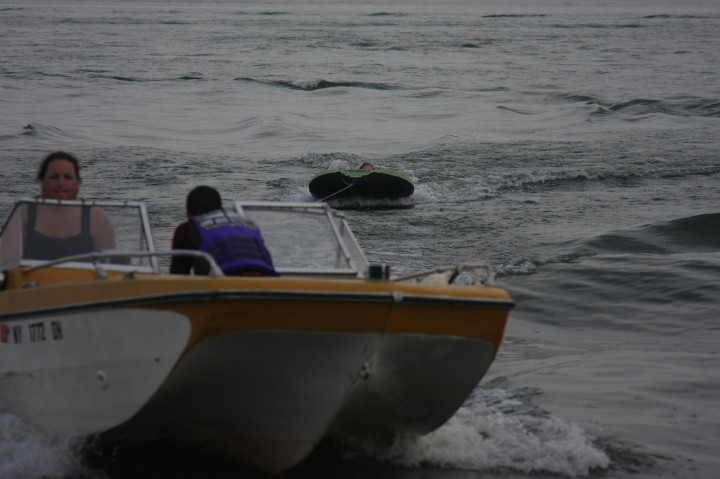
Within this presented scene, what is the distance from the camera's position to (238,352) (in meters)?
5.46

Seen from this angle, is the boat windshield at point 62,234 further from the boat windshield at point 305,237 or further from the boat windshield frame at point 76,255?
the boat windshield at point 305,237

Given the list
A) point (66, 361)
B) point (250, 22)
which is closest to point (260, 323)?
point (66, 361)

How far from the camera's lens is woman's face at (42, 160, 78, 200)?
701 cm

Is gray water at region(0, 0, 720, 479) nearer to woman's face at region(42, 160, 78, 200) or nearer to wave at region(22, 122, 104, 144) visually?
wave at region(22, 122, 104, 144)

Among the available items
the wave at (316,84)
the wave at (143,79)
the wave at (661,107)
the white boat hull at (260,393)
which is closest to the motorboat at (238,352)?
the white boat hull at (260,393)

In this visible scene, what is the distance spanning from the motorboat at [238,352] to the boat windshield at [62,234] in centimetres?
6

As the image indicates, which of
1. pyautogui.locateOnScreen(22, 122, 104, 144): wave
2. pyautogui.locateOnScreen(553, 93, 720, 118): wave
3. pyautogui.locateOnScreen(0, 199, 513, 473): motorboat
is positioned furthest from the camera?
pyautogui.locateOnScreen(553, 93, 720, 118): wave

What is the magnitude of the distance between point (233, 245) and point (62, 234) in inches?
55.9

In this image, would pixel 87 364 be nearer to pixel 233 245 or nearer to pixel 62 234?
pixel 233 245

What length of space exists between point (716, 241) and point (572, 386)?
271 inches

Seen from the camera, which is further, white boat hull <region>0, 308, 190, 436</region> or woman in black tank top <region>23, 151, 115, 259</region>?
woman in black tank top <region>23, 151, 115, 259</region>

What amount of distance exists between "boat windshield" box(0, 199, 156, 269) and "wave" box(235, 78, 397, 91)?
2994 centimetres

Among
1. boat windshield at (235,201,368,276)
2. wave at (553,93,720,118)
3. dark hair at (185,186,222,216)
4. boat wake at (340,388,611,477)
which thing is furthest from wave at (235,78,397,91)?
dark hair at (185,186,222,216)

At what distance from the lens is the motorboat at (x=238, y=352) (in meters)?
5.31
